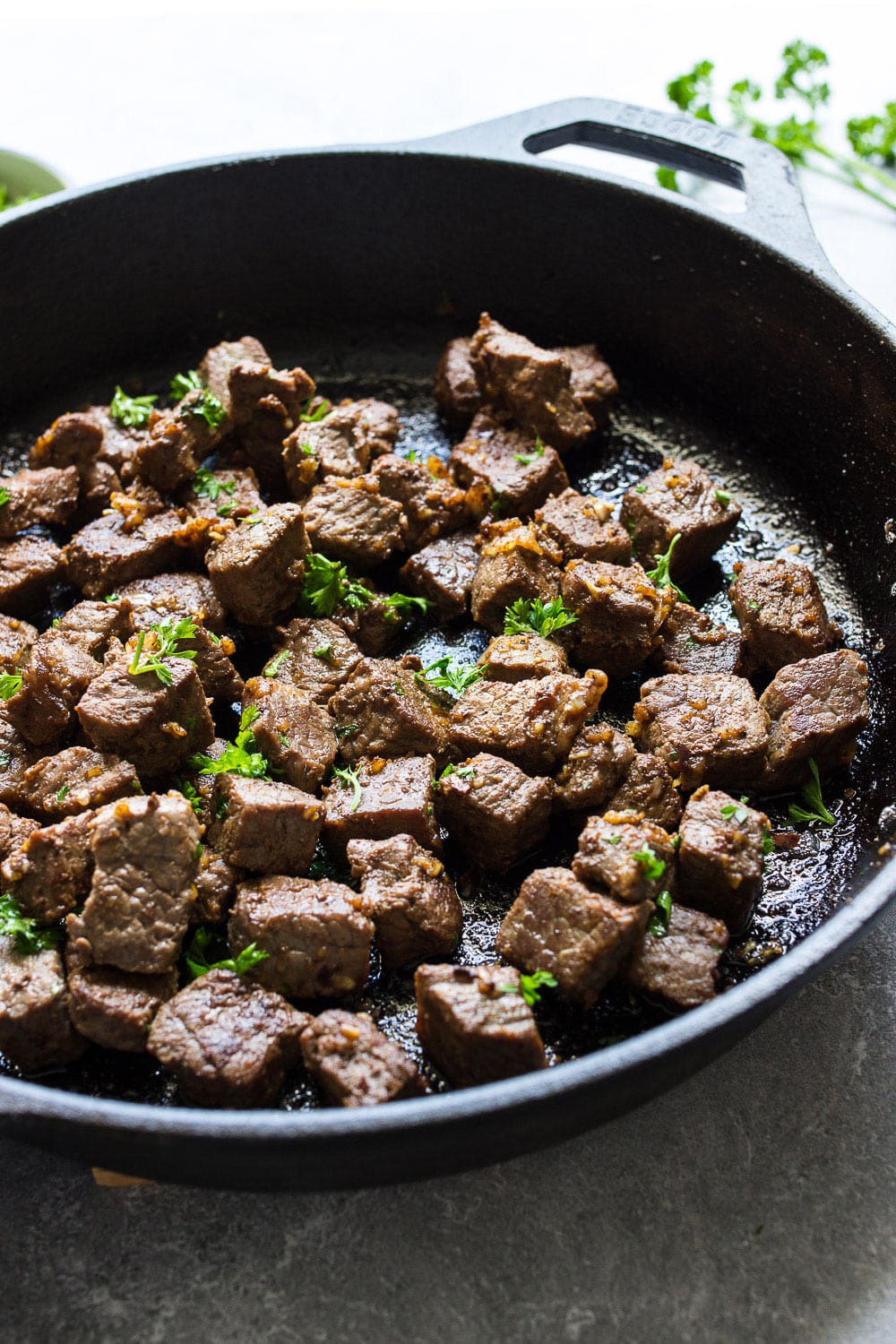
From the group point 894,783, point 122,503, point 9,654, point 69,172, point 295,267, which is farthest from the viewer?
point 69,172

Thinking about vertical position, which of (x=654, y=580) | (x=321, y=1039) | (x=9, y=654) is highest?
(x=654, y=580)

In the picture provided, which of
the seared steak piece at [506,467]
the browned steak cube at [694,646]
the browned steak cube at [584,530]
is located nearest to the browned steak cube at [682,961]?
the browned steak cube at [694,646]

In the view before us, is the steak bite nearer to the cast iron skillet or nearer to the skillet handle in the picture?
the cast iron skillet

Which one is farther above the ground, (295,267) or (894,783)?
(295,267)

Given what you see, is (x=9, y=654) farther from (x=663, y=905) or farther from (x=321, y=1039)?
(x=663, y=905)

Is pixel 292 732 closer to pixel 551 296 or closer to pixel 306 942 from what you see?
pixel 306 942

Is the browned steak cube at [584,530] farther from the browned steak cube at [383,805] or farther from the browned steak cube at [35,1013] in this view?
the browned steak cube at [35,1013]

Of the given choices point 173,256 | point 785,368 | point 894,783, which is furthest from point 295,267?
point 894,783
